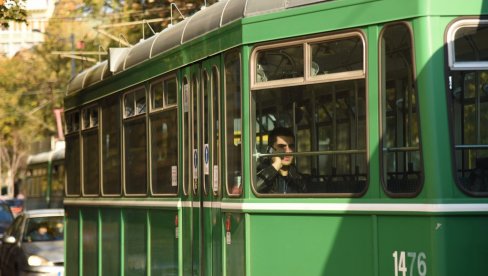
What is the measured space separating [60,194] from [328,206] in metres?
26.8

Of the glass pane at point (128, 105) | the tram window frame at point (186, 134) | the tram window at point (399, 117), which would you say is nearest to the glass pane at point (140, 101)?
the glass pane at point (128, 105)

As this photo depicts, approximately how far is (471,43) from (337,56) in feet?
2.95

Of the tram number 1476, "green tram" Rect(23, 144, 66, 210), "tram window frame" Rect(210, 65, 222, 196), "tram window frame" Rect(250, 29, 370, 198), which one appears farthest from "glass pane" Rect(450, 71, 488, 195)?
"green tram" Rect(23, 144, 66, 210)

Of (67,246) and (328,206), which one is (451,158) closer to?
(328,206)

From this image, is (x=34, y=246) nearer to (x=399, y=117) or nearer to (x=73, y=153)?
(x=73, y=153)

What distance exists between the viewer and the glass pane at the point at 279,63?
7.56 metres

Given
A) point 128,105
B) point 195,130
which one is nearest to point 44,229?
point 128,105

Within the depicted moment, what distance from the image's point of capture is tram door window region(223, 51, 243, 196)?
26.4 ft

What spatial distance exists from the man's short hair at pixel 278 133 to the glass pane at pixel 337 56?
0.46 m

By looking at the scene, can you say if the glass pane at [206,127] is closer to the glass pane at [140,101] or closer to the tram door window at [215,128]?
the tram door window at [215,128]

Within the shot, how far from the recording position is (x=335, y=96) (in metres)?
7.30

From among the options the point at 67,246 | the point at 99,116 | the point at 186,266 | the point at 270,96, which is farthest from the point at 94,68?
the point at 270,96

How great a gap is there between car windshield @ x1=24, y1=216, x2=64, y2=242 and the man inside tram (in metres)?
10.0

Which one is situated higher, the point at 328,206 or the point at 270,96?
the point at 270,96
